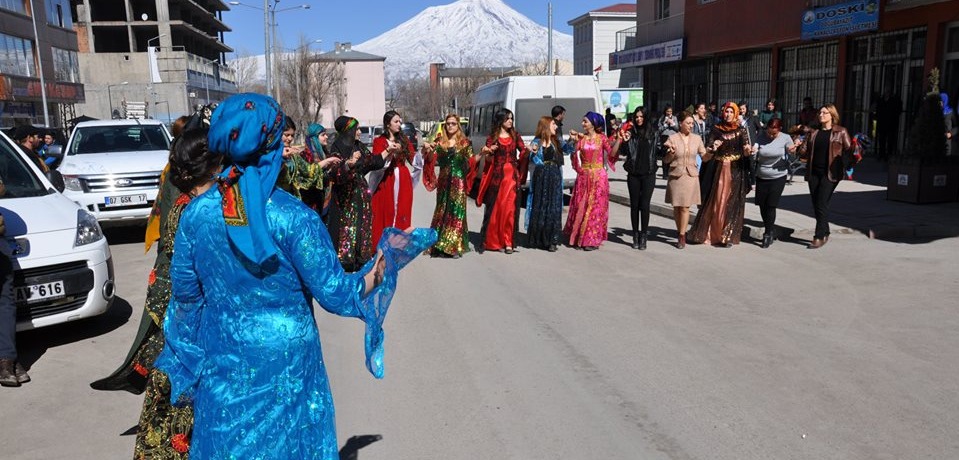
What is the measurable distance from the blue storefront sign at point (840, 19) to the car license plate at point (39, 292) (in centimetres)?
1849

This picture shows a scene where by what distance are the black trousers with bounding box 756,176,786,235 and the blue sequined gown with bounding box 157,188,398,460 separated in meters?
8.24

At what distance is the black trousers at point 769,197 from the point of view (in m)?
9.81


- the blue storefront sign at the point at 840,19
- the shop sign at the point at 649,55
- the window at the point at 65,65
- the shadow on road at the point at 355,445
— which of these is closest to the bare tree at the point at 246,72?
the window at the point at 65,65

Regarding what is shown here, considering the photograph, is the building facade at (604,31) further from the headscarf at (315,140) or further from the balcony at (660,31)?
the headscarf at (315,140)

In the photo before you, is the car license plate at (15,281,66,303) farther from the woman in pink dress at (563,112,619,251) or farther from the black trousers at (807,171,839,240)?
the black trousers at (807,171,839,240)

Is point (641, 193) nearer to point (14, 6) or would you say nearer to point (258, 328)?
point (258, 328)

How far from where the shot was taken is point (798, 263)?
8.95 meters

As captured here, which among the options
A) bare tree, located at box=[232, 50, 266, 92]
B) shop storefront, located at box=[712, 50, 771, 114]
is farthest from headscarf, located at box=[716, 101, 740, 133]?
bare tree, located at box=[232, 50, 266, 92]

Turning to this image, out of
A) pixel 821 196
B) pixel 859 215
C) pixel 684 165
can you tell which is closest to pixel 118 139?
pixel 684 165

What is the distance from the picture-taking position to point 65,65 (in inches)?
1935

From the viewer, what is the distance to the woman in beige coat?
9.95m

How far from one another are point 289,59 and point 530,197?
179 ft

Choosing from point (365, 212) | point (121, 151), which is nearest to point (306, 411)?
point (365, 212)

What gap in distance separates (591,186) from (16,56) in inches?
1645
